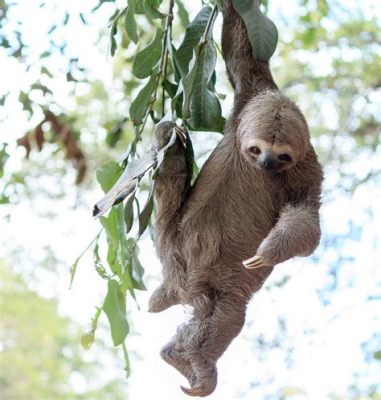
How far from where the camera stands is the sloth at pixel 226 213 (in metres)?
2.25

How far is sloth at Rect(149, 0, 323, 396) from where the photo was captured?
2252 millimetres

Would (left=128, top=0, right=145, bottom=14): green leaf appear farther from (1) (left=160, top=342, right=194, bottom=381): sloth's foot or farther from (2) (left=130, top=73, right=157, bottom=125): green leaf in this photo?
(1) (left=160, top=342, right=194, bottom=381): sloth's foot

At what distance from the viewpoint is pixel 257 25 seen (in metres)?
2.22

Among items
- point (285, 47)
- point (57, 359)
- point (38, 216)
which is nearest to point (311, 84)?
point (285, 47)

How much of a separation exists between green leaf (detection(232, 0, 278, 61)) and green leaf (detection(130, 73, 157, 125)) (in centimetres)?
34

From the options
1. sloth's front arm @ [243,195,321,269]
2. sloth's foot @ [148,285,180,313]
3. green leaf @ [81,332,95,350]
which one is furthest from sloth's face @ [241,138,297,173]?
green leaf @ [81,332,95,350]

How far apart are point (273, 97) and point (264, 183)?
0.83 ft

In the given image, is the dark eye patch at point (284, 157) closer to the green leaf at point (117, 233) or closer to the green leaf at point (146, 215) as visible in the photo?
the green leaf at point (146, 215)

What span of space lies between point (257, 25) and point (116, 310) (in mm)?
909

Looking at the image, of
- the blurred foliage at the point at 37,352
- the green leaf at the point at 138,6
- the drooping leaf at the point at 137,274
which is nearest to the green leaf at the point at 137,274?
the drooping leaf at the point at 137,274

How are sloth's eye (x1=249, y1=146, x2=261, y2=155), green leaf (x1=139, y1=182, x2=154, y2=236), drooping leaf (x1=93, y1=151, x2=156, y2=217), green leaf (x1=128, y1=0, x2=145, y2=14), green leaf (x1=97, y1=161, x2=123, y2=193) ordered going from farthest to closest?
green leaf (x1=128, y1=0, x2=145, y2=14) → green leaf (x1=97, y1=161, x2=123, y2=193) → sloth's eye (x1=249, y1=146, x2=261, y2=155) → green leaf (x1=139, y1=182, x2=154, y2=236) → drooping leaf (x1=93, y1=151, x2=156, y2=217)

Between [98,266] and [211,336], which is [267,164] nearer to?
[211,336]

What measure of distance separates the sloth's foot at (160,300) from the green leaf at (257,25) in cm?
76

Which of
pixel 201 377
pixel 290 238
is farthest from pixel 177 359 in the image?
pixel 290 238
